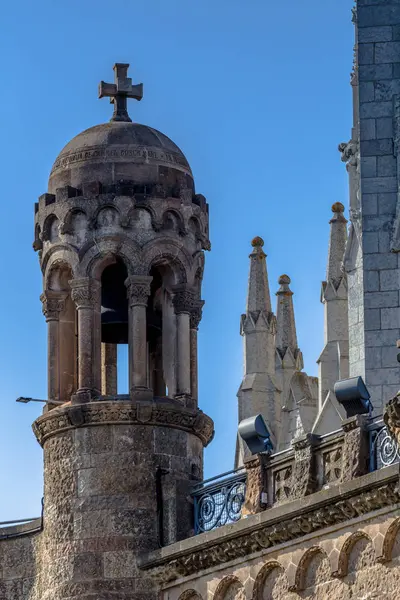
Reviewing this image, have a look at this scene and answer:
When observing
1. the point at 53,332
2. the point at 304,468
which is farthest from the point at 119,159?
the point at 304,468

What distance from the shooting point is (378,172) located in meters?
55.8

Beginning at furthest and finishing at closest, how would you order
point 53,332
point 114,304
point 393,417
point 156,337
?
point 156,337, point 114,304, point 53,332, point 393,417

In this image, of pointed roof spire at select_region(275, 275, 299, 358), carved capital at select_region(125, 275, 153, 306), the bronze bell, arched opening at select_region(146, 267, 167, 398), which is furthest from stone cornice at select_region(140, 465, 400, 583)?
pointed roof spire at select_region(275, 275, 299, 358)

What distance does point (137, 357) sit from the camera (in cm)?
4247

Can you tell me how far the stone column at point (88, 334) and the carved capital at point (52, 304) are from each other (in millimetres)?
680

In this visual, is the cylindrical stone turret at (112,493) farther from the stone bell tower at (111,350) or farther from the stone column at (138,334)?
the stone column at (138,334)

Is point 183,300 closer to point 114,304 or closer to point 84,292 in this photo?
point 114,304

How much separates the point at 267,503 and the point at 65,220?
631 cm

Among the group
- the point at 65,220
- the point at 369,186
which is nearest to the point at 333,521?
the point at 65,220

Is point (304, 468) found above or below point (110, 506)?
below

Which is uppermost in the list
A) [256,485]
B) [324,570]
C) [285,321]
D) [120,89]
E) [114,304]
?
[285,321]

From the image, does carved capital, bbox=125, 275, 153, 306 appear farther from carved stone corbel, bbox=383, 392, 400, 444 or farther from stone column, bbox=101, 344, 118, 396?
carved stone corbel, bbox=383, 392, 400, 444

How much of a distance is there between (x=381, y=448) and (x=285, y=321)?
51017 mm

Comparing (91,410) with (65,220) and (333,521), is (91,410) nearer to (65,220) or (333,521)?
(65,220)
